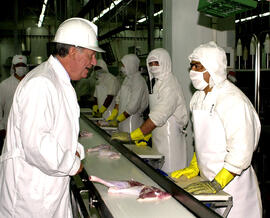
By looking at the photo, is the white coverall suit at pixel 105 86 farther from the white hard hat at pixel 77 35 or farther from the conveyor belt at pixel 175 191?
the white hard hat at pixel 77 35

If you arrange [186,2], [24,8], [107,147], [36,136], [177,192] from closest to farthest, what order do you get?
[36,136] → [177,192] → [107,147] → [186,2] → [24,8]

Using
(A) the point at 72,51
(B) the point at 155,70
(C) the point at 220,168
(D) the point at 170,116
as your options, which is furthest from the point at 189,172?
(B) the point at 155,70

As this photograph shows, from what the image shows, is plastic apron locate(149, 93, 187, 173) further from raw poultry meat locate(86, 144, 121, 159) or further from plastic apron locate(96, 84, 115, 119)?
plastic apron locate(96, 84, 115, 119)

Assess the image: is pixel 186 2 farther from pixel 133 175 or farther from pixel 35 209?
pixel 35 209

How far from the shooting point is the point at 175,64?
4570 mm

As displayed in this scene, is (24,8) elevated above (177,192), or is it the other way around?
(24,8)

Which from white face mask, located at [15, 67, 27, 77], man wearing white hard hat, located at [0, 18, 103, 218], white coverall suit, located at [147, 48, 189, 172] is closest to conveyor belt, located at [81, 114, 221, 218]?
man wearing white hard hat, located at [0, 18, 103, 218]

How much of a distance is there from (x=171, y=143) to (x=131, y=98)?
1471mm

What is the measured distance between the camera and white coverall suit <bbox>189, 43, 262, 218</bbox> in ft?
7.64

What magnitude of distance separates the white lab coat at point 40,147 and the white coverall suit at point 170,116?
2148 millimetres

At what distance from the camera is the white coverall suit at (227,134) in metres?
2.33

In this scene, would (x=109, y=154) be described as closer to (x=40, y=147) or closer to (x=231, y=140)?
(x=231, y=140)

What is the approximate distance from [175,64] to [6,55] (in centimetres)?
1028

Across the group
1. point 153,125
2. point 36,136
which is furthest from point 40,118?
point 153,125
